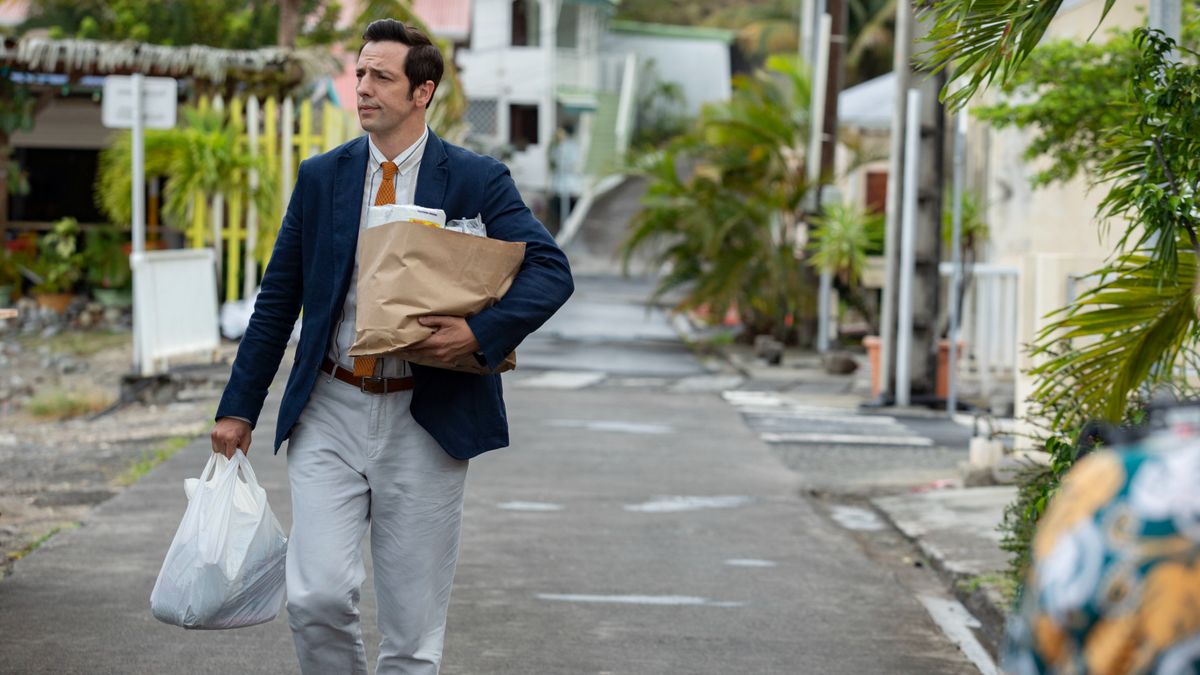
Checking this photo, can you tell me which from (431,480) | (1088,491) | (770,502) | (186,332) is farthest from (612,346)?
(1088,491)

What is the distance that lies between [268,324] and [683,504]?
5747 millimetres

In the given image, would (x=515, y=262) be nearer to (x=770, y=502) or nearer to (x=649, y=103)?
(x=770, y=502)

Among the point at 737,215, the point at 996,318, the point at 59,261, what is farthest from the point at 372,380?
the point at 59,261

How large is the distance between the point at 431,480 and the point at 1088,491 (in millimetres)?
2697

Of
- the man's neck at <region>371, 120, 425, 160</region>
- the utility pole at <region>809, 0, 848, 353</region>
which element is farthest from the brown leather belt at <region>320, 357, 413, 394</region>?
the utility pole at <region>809, 0, 848, 353</region>

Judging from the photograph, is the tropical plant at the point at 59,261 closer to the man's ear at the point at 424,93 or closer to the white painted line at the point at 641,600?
the white painted line at the point at 641,600

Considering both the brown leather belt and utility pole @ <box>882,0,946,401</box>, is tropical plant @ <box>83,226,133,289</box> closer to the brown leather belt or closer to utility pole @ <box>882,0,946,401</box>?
utility pole @ <box>882,0,946,401</box>

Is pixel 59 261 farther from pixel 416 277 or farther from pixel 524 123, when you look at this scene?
pixel 524 123

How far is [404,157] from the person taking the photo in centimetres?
479

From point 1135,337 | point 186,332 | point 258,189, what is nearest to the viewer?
point 1135,337

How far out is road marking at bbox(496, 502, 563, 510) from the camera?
10.0 meters

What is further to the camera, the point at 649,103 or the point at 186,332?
the point at 649,103

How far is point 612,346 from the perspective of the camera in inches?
885

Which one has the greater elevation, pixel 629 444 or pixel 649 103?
pixel 649 103
